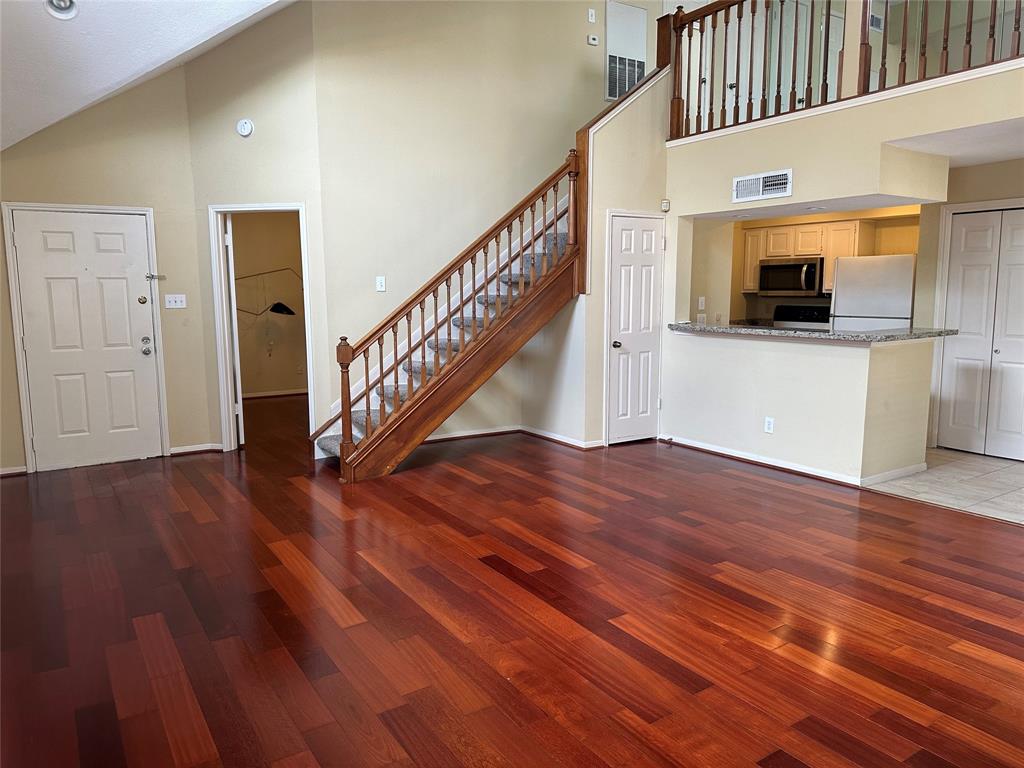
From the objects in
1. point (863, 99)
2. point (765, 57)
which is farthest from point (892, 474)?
point (765, 57)

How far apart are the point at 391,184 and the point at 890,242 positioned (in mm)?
4904

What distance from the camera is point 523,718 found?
2.28 m

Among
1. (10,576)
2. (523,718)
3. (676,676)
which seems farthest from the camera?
(10,576)

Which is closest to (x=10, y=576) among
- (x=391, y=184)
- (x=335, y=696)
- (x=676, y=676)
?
(x=335, y=696)

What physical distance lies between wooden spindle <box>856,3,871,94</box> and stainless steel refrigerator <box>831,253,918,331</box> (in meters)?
2.00

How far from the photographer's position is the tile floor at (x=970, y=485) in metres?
4.41

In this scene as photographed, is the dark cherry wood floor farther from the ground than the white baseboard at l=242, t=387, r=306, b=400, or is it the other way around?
the white baseboard at l=242, t=387, r=306, b=400

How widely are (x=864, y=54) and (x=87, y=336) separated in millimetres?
5989

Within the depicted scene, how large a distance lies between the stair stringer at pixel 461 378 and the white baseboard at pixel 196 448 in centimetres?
164

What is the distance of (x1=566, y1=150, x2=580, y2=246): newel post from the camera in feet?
18.3

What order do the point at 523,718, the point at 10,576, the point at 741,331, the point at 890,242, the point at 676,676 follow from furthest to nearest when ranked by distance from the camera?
the point at 890,242 → the point at 741,331 → the point at 10,576 → the point at 676,676 → the point at 523,718

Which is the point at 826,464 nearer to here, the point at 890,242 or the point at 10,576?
the point at 890,242

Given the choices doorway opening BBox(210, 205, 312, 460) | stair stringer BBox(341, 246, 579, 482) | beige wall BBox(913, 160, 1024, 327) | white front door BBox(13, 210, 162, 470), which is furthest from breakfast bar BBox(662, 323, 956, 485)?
white front door BBox(13, 210, 162, 470)

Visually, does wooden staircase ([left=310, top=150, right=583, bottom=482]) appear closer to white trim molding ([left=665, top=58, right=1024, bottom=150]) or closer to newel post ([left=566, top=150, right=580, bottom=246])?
newel post ([left=566, top=150, right=580, bottom=246])
